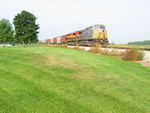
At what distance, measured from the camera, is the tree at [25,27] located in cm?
4059

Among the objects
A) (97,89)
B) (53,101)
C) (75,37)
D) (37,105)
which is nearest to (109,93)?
(97,89)

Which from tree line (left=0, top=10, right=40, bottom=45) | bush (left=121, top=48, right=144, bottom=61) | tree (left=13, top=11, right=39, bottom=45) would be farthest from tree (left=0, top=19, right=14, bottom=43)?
bush (left=121, top=48, right=144, bottom=61)

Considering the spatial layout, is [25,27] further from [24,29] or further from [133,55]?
[133,55]

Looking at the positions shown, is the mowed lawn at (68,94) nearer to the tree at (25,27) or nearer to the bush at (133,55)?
the bush at (133,55)

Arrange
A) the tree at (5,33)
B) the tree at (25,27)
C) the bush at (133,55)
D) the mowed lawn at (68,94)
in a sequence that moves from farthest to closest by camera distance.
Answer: the tree at (5,33) < the tree at (25,27) < the bush at (133,55) < the mowed lawn at (68,94)

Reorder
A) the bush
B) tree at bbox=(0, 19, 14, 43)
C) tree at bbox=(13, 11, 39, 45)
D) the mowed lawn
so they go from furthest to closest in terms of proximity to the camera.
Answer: tree at bbox=(0, 19, 14, 43) → tree at bbox=(13, 11, 39, 45) → the bush → the mowed lawn

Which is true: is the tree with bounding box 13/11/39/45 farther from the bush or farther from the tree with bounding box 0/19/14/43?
the bush

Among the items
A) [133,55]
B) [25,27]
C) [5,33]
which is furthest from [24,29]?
[133,55]

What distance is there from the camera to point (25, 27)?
134ft

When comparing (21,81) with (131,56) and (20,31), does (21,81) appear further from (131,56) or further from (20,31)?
(20,31)

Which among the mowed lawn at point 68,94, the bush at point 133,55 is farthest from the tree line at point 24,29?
the mowed lawn at point 68,94

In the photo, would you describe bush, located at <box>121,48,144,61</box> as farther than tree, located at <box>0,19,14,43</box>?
No

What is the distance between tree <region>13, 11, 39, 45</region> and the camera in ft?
133

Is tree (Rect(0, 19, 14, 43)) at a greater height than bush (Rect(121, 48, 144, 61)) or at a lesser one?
greater
